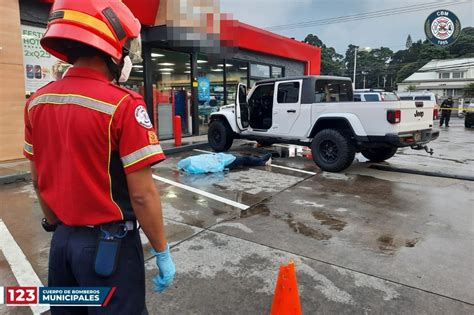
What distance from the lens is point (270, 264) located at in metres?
3.48

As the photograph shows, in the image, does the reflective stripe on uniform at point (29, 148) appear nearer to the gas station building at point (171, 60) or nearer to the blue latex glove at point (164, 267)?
the blue latex glove at point (164, 267)

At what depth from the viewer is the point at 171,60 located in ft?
41.1

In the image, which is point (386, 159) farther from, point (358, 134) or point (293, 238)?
point (293, 238)

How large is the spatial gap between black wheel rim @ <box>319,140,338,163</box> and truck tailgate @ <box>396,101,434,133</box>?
132 cm

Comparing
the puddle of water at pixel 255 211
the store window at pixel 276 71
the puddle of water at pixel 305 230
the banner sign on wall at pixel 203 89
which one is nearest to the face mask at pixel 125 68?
the puddle of water at pixel 305 230

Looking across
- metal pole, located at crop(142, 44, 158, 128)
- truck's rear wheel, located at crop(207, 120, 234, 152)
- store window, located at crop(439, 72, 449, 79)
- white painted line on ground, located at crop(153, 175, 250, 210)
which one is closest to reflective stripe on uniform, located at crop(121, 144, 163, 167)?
white painted line on ground, located at crop(153, 175, 250, 210)

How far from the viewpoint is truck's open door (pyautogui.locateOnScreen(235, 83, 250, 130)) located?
9.41m

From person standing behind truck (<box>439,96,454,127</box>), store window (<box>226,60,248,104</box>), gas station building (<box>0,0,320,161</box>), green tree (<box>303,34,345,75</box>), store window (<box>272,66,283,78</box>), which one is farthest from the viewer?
green tree (<box>303,34,345,75</box>)

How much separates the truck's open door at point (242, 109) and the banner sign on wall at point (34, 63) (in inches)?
164

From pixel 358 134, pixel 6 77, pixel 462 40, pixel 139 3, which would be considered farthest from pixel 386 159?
pixel 462 40

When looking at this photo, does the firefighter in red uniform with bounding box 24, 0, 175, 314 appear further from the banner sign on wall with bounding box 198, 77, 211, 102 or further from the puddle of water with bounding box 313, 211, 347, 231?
the banner sign on wall with bounding box 198, 77, 211, 102

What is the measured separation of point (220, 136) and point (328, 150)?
11.2 feet

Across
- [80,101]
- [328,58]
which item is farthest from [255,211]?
[328,58]

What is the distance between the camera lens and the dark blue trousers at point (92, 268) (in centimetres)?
151
